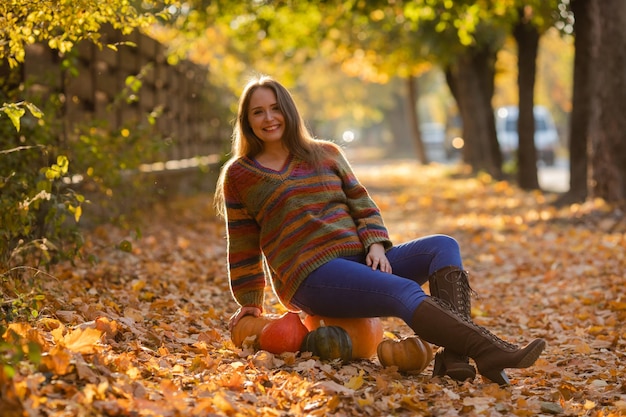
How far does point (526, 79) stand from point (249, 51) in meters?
11.7

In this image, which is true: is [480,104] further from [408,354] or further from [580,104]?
[408,354]

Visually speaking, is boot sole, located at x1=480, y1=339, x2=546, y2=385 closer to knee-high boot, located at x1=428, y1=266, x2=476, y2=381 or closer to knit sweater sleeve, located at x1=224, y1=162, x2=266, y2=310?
knee-high boot, located at x1=428, y1=266, x2=476, y2=381

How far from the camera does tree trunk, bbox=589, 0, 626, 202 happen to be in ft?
38.4

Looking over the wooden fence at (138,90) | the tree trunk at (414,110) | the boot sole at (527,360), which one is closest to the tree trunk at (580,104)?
the wooden fence at (138,90)

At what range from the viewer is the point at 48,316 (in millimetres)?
4879

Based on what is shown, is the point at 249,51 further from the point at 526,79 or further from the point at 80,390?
the point at 80,390

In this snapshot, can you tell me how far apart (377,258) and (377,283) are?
0.23 m

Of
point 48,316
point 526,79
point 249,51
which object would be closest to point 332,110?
point 249,51

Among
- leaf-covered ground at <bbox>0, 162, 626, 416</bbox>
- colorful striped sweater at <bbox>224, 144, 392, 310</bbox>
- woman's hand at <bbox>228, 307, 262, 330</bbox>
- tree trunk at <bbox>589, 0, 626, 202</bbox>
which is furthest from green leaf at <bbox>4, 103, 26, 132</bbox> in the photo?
tree trunk at <bbox>589, 0, 626, 202</bbox>

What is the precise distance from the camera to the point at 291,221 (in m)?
4.79

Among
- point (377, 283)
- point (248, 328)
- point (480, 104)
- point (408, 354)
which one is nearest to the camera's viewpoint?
point (377, 283)

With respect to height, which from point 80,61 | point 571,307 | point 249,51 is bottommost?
point 571,307

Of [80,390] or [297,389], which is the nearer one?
[80,390]

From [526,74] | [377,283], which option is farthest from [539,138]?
[377,283]
